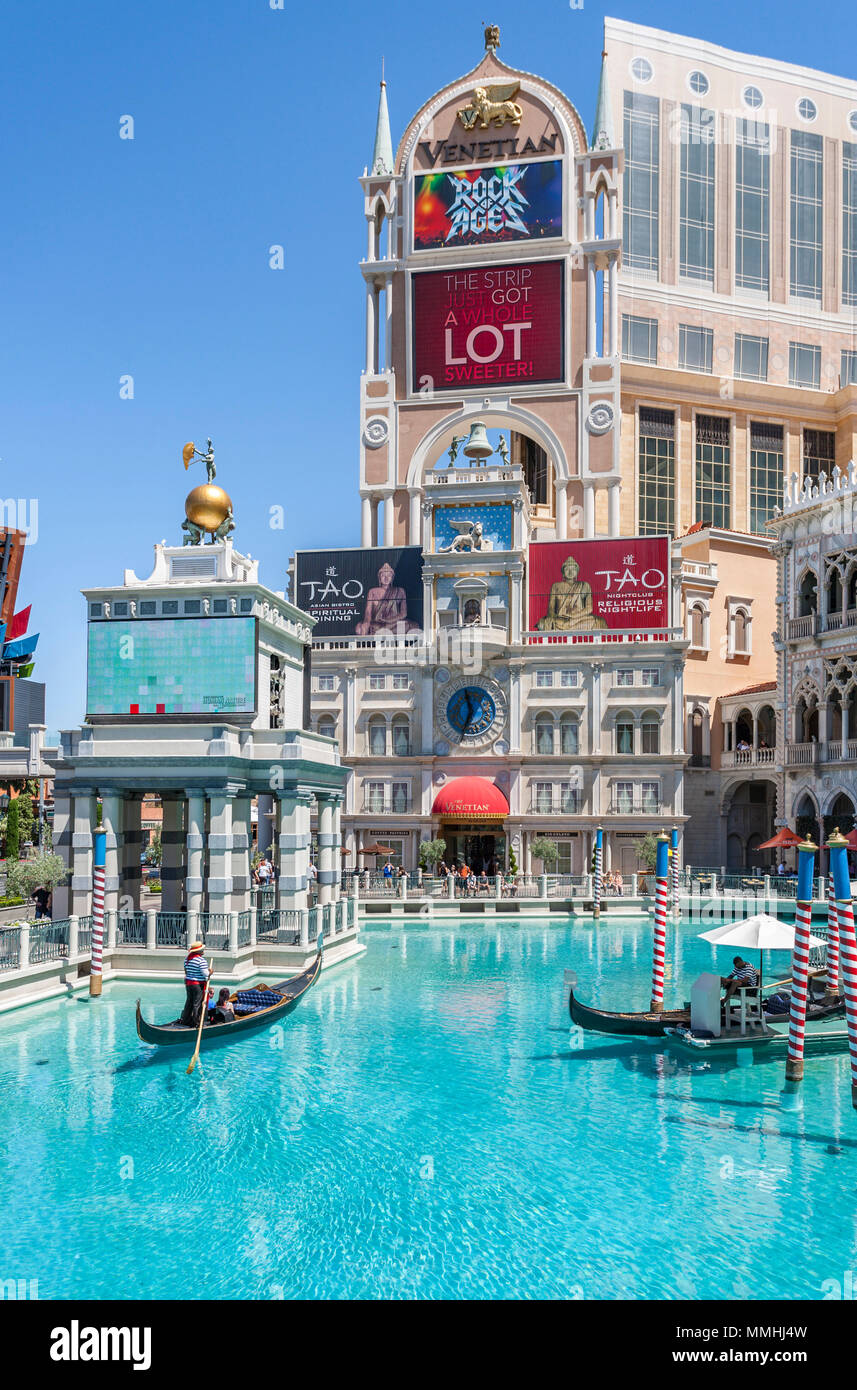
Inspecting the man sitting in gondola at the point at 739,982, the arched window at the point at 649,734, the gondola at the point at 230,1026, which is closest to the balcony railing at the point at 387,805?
the arched window at the point at 649,734

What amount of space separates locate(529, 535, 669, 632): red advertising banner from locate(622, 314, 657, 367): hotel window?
25329mm

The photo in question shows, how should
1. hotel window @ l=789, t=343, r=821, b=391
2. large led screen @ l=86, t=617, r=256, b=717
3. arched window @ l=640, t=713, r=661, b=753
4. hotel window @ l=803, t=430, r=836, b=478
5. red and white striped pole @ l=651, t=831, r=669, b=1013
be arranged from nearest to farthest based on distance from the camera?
1. red and white striped pole @ l=651, t=831, r=669, b=1013
2. large led screen @ l=86, t=617, r=256, b=717
3. arched window @ l=640, t=713, r=661, b=753
4. hotel window @ l=803, t=430, r=836, b=478
5. hotel window @ l=789, t=343, r=821, b=391

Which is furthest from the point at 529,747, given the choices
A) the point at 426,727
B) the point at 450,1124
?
the point at 450,1124

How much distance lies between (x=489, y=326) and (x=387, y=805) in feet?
93.6

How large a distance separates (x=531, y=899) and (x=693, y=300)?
49.8 meters

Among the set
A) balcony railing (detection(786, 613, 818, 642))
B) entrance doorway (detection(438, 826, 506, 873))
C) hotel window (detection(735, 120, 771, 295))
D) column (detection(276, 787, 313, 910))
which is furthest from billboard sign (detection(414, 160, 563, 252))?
column (detection(276, 787, 313, 910))

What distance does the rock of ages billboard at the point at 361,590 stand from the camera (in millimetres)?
52031

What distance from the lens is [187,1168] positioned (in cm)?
1405

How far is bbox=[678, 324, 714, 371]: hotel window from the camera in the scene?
70750mm

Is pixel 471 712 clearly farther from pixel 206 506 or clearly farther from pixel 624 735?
pixel 206 506

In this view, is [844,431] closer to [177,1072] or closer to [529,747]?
[529,747]

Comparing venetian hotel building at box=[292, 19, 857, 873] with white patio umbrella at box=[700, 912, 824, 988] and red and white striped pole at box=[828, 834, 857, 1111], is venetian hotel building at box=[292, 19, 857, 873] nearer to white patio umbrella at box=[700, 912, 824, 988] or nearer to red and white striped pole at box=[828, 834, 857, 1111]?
white patio umbrella at box=[700, 912, 824, 988]

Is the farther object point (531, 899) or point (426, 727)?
point (426, 727)

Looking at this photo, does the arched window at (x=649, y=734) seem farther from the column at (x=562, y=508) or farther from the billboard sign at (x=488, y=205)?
the billboard sign at (x=488, y=205)
